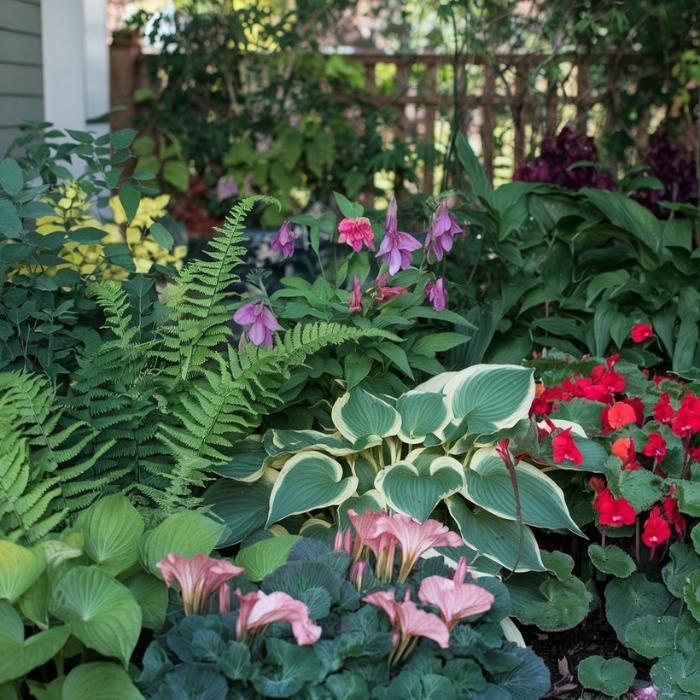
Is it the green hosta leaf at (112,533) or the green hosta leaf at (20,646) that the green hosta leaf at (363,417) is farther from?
the green hosta leaf at (20,646)

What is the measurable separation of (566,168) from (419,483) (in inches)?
81.4

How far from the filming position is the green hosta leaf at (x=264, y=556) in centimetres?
191

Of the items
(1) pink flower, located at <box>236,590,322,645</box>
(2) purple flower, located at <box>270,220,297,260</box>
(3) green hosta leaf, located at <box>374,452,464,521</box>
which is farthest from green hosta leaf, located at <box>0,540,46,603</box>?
(2) purple flower, located at <box>270,220,297,260</box>

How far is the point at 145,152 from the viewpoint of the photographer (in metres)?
6.23

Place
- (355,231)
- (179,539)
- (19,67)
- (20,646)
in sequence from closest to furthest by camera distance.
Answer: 1. (20,646)
2. (179,539)
3. (355,231)
4. (19,67)

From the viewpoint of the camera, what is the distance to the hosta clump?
1599 millimetres

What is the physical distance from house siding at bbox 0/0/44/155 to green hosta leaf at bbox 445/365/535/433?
91.7 inches

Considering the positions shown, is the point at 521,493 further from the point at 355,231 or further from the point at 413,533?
the point at 355,231

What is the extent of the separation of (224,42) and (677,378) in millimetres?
4074

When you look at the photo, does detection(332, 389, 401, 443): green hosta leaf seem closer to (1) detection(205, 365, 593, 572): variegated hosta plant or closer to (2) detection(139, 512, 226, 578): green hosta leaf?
(1) detection(205, 365, 593, 572): variegated hosta plant

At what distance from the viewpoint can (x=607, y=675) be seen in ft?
6.72

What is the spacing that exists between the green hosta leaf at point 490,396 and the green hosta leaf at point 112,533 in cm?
79

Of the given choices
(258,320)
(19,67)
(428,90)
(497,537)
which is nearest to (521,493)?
(497,537)

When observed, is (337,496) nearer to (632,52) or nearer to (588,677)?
(588,677)
